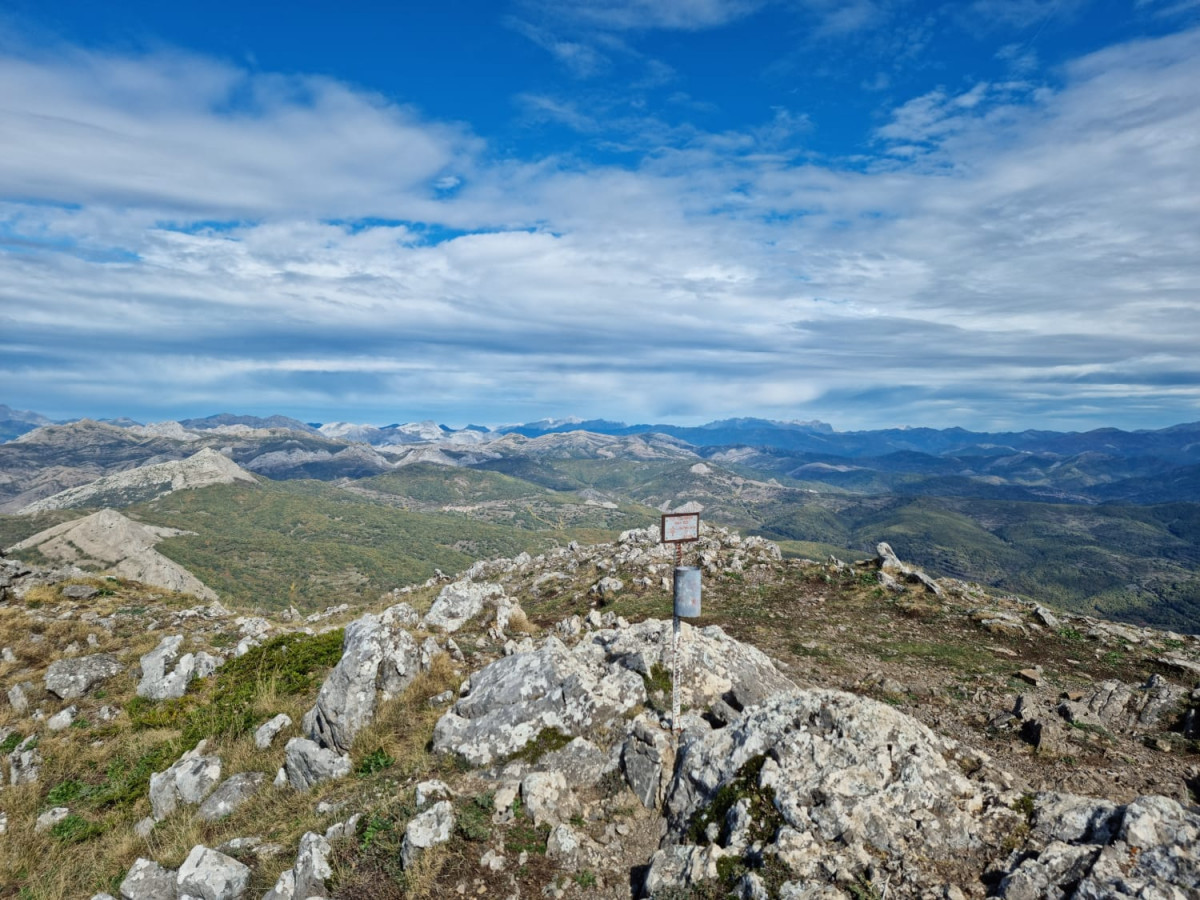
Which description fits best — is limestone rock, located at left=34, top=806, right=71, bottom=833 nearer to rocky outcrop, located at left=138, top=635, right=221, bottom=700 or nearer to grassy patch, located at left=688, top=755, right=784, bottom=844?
rocky outcrop, located at left=138, top=635, right=221, bottom=700

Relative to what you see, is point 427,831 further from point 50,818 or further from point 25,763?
point 25,763

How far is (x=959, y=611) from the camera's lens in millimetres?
26703

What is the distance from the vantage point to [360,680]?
48.2 feet

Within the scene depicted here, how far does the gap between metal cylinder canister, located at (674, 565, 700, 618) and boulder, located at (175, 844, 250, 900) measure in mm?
9536

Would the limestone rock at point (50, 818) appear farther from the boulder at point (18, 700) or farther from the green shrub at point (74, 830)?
the boulder at point (18, 700)

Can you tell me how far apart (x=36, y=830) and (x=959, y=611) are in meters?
33.7

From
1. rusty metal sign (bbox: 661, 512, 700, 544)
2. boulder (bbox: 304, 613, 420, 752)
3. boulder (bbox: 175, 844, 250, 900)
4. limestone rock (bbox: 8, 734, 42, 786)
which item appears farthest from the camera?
limestone rock (bbox: 8, 734, 42, 786)

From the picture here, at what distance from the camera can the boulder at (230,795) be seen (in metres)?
12.3

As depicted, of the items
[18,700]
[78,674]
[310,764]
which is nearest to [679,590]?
[310,764]

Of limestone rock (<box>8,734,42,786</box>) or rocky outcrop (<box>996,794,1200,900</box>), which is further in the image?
limestone rock (<box>8,734,42,786</box>)

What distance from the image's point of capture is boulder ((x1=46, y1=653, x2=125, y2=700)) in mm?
18297

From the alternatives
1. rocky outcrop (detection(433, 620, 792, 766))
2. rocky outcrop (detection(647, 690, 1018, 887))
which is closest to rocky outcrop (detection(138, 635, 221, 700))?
rocky outcrop (detection(433, 620, 792, 766))

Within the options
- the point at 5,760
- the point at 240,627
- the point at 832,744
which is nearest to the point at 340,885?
the point at 832,744

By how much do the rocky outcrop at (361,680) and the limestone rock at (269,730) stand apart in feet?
3.06
